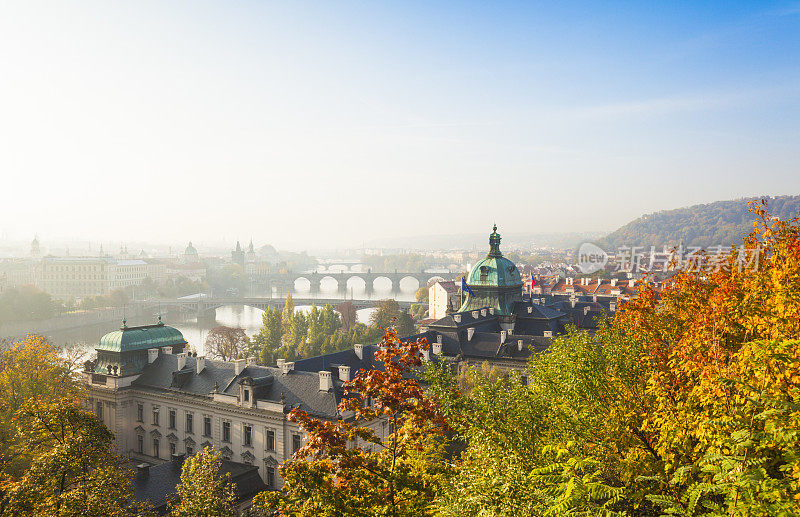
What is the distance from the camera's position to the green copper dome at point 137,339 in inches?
1602

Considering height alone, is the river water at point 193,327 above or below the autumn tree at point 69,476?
below

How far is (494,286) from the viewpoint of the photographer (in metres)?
61.7

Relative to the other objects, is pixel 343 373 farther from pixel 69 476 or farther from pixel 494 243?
pixel 494 243

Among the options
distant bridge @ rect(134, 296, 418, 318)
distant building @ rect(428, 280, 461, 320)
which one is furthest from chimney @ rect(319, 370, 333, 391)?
distant bridge @ rect(134, 296, 418, 318)

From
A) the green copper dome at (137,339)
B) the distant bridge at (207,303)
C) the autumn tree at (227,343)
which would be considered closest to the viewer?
the green copper dome at (137,339)

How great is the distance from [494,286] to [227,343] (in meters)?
33.9

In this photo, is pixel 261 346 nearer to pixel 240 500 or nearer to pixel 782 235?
pixel 240 500

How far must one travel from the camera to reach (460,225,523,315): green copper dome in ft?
202

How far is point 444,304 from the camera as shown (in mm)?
94875

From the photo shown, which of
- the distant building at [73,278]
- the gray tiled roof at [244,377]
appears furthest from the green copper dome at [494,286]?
the distant building at [73,278]

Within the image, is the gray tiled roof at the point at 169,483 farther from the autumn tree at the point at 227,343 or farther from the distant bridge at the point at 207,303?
the distant bridge at the point at 207,303

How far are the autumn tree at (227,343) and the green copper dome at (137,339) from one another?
2346cm

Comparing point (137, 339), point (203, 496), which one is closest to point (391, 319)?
point (137, 339)

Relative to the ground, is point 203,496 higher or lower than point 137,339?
lower
